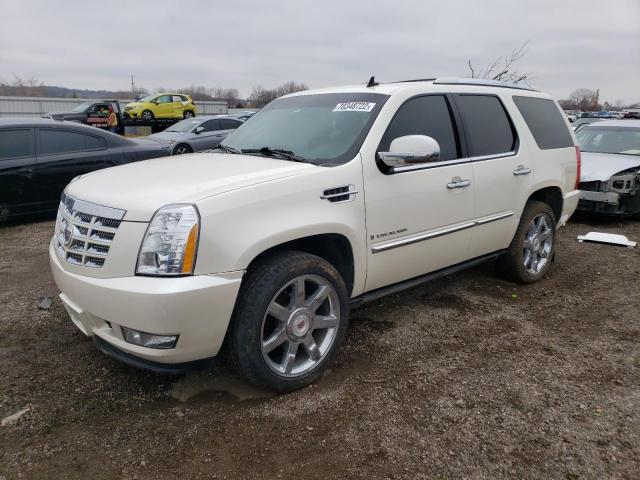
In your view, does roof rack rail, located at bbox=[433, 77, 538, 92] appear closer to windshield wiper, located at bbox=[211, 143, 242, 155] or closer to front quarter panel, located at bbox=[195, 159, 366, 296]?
front quarter panel, located at bbox=[195, 159, 366, 296]

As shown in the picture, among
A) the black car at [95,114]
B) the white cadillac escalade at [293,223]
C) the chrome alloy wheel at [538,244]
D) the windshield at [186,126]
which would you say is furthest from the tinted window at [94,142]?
the black car at [95,114]

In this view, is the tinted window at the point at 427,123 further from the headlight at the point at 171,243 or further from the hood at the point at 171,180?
the headlight at the point at 171,243

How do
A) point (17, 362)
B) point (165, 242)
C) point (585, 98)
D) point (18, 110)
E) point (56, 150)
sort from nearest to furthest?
point (165, 242)
point (17, 362)
point (56, 150)
point (18, 110)
point (585, 98)

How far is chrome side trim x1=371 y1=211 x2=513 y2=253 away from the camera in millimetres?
3311

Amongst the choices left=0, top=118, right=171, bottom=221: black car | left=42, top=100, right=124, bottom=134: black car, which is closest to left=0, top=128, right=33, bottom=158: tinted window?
left=0, top=118, right=171, bottom=221: black car

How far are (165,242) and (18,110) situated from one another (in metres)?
35.2

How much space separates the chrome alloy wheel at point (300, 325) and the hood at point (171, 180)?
2.15 ft

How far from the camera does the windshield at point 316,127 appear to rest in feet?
10.7

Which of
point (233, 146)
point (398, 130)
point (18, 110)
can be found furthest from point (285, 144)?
point (18, 110)

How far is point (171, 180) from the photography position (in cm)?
284

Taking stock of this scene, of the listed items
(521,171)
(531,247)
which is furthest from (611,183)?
(521,171)

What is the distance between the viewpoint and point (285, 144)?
3553mm

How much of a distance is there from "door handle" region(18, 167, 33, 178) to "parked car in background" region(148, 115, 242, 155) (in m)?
5.47

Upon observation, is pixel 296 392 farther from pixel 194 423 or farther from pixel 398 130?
pixel 398 130
